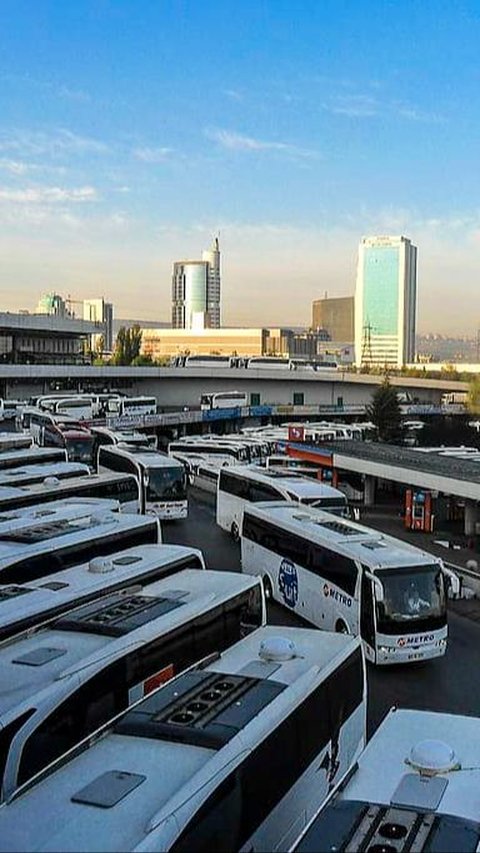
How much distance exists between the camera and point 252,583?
9438mm

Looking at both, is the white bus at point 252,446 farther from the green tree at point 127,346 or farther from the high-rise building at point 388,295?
the high-rise building at point 388,295

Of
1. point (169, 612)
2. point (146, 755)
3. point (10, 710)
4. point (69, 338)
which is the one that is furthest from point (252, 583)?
point (69, 338)

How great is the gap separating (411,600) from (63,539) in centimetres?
464

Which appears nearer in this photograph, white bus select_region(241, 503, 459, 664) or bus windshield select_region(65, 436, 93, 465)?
white bus select_region(241, 503, 459, 664)

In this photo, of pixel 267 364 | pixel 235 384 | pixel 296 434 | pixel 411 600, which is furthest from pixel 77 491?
pixel 267 364

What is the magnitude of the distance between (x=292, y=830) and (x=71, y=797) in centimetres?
194

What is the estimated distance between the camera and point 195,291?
194750mm

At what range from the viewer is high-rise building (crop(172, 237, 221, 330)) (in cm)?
19250

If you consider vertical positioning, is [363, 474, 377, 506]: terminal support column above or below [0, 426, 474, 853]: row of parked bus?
below

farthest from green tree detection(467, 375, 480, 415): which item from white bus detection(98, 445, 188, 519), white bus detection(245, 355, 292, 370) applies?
white bus detection(98, 445, 188, 519)

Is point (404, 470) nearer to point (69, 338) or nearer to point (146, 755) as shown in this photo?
point (146, 755)

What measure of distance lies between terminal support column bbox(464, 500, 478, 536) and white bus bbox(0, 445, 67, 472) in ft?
32.8

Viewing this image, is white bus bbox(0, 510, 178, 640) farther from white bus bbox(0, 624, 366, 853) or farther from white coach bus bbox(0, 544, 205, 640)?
white bus bbox(0, 624, 366, 853)

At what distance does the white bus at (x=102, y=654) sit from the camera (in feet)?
19.8
